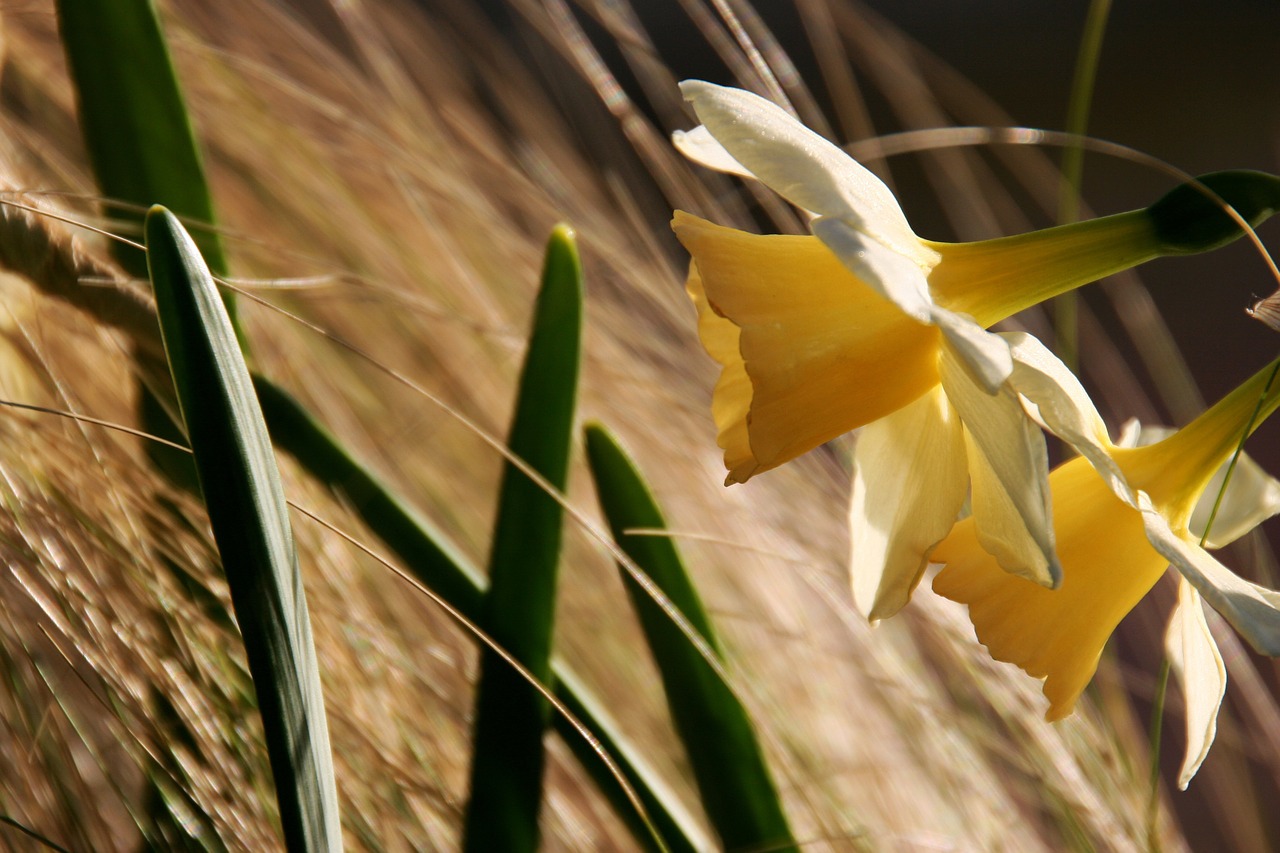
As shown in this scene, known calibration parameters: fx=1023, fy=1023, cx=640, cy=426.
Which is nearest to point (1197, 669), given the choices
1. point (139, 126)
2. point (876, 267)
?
point (876, 267)

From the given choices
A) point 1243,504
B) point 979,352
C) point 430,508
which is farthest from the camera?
point 430,508

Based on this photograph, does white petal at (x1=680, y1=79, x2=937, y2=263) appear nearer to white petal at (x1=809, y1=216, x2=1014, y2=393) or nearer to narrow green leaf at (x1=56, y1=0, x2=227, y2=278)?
white petal at (x1=809, y1=216, x2=1014, y2=393)

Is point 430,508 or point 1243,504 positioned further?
point 430,508

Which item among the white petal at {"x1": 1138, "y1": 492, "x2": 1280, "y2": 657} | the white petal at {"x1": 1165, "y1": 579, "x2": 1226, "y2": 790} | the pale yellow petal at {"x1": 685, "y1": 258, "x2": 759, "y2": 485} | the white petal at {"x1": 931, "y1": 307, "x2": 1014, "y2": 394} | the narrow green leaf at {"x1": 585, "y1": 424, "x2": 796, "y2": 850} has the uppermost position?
the white petal at {"x1": 931, "y1": 307, "x2": 1014, "y2": 394}

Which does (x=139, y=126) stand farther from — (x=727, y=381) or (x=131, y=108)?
(x=727, y=381)

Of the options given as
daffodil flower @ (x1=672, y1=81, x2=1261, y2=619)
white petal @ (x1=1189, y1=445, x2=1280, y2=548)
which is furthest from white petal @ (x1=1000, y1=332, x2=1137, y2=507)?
white petal @ (x1=1189, y1=445, x2=1280, y2=548)

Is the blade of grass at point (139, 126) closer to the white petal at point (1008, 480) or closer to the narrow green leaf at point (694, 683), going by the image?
the narrow green leaf at point (694, 683)

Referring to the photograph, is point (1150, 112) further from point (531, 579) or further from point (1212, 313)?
point (531, 579)
